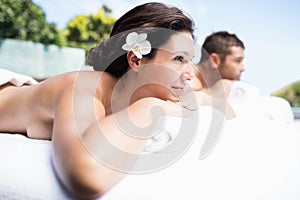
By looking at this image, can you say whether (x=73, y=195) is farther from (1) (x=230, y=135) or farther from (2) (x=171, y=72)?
(2) (x=171, y=72)

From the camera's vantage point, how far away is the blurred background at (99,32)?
709cm

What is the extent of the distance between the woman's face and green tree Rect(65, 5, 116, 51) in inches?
384

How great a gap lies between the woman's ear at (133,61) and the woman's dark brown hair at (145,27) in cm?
2

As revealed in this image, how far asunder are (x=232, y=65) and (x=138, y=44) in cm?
164

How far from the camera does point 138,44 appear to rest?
3.17 feet

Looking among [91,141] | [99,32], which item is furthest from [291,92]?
[91,141]

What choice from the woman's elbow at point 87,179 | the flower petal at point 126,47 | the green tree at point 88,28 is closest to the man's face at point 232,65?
the flower petal at point 126,47

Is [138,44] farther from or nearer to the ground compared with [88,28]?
farther from the ground

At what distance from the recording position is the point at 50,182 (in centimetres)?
57

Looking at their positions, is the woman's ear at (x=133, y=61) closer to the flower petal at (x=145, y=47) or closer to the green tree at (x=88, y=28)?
the flower petal at (x=145, y=47)

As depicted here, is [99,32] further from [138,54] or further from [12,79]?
[138,54]

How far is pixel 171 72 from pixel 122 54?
194 millimetres

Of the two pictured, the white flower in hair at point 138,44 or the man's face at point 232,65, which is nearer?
the white flower in hair at point 138,44

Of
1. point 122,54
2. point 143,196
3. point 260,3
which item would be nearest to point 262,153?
point 143,196
